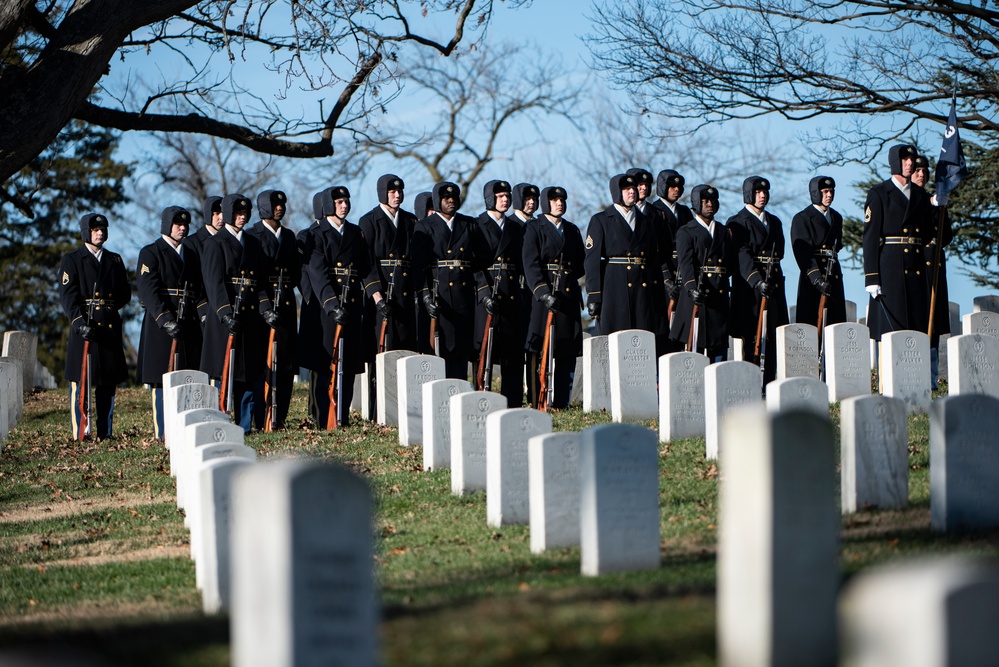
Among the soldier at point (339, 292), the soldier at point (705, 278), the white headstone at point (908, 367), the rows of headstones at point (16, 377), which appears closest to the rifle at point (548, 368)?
the soldier at point (705, 278)

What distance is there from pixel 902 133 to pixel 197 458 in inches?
511

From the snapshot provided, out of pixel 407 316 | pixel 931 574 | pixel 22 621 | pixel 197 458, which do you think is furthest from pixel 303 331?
pixel 931 574

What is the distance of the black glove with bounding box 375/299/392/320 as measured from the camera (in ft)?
51.1

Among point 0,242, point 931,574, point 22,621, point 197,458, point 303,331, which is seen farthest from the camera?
point 0,242

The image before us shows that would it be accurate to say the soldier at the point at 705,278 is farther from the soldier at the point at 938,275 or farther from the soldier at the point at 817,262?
the soldier at the point at 938,275

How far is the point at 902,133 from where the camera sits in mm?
19422

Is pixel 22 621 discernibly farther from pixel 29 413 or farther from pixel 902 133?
pixel 902 133

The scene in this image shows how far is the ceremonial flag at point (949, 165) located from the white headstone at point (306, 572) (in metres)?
11.4

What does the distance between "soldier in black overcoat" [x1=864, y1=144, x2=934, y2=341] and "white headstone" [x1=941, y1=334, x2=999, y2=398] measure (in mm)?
2430

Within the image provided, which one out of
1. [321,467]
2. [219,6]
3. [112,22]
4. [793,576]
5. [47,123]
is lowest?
[793,576]

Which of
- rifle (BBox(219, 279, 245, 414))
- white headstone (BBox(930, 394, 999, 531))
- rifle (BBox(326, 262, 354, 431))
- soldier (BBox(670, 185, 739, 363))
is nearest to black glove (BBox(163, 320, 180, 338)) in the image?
rifle (BBox(219, 279, 245, 414))

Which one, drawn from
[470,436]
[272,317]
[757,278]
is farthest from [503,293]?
[470,436]

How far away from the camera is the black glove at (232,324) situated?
581 inches

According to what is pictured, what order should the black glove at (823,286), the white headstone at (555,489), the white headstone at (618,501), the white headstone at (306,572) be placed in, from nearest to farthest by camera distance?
the white headstone at (306,572), the white headstone at (618,501), the white headstone at (555,489), the black glove at (823,286)
